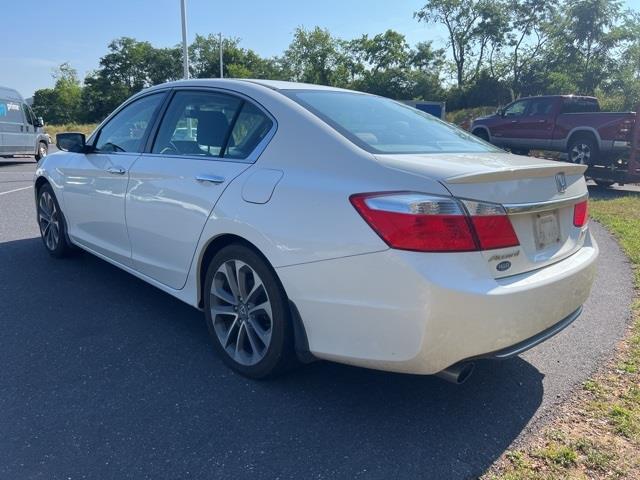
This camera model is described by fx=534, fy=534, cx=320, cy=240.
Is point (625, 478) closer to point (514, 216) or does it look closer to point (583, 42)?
point (514, 216)

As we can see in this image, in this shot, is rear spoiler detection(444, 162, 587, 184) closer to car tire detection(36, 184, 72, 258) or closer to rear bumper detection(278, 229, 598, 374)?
rear bumper detection(278, 229, 598, 374)

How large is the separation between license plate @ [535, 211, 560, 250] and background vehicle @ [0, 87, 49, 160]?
17.2m

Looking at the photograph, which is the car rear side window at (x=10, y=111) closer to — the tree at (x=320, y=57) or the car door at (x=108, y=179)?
the car door at (x=108, y=179)

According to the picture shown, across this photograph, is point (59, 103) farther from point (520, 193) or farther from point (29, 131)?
point (520, 193)

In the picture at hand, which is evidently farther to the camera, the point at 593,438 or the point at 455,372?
the point at 593,438

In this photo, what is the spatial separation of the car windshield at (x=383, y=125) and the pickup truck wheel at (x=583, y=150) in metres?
10.5

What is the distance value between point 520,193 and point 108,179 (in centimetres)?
306

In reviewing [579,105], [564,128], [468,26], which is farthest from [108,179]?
[468,26]

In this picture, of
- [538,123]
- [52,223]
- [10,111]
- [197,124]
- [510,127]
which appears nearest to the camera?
[197,124]

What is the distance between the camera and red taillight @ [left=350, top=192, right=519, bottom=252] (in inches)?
89.5

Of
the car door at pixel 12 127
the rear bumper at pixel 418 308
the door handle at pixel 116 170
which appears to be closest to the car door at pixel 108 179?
the door handle at pixel 116 170

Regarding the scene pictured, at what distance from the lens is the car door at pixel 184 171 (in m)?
3.13

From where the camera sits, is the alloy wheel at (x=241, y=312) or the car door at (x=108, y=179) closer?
the alloy wheel at (x=241, y=312)

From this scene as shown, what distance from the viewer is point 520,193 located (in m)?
2.53
